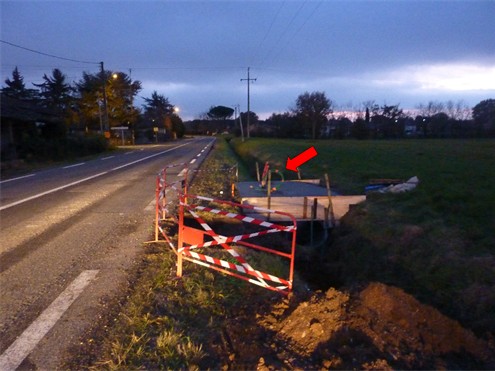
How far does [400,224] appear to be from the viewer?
33.2 feet

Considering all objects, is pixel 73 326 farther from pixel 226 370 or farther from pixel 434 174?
pixel 434 174

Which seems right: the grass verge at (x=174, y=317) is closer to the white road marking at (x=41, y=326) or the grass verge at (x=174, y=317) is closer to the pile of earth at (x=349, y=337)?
the pile of earth at (x=349, y=337)

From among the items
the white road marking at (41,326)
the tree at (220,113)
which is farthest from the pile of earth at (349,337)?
the tree at (220,113)

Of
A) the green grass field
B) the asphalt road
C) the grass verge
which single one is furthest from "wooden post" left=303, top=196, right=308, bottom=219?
the grass verge

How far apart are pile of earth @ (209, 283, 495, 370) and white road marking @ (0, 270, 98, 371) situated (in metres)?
1.61

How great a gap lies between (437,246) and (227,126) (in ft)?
445

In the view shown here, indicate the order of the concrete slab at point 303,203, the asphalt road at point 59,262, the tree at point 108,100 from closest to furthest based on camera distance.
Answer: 1. the asphalt road at point 59,262
2. the concrete slab at point 303,203
3. the tree at point 108,100

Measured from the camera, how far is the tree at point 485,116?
5188 cm

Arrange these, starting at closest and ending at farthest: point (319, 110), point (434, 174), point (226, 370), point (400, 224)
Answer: point (226, 370) → point (400, 224) → point (434, 174) → point (319, 110)

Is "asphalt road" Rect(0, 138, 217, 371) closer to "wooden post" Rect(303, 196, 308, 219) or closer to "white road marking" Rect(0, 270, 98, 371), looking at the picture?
"white road marking" Rect(0, 270, 98, 371)

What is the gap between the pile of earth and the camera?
13.4 feet

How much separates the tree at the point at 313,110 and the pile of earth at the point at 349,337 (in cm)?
6199

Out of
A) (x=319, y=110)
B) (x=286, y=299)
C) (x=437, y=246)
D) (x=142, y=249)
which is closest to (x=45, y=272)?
(x=142, y=249)

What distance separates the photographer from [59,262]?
667cm
